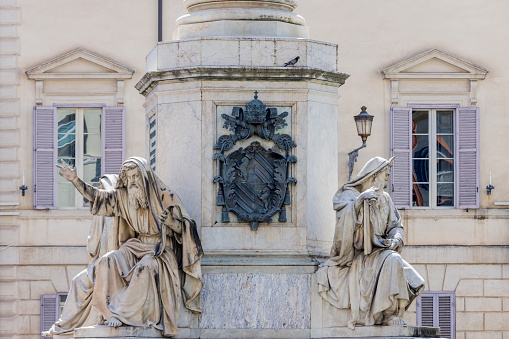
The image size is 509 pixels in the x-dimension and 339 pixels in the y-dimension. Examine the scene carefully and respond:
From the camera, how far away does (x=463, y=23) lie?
133ft

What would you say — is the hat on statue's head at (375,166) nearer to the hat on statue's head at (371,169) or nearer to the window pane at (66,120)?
the hat on statue's head at (371,169)

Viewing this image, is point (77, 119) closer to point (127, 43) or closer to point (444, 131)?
point (127, 43)

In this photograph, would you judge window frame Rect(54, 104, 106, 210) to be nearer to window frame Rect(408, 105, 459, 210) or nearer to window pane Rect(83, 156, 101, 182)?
window pane Rect(83, 156, 101, 182)

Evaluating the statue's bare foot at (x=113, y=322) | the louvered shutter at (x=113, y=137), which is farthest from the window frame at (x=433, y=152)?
the statue's bare foot at (x=113, y=322)

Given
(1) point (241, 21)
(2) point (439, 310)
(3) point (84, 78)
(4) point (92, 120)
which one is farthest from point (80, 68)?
(1) point (241, 21)

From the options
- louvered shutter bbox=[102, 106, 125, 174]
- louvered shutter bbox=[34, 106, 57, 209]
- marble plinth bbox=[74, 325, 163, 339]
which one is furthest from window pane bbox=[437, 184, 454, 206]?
marble plinth bbox=[74, 325, 163, 339]

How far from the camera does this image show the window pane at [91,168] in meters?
39.6

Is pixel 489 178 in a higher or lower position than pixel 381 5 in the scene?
lower

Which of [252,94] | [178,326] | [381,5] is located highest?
[381,5]

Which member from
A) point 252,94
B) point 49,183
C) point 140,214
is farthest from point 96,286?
point 49,183

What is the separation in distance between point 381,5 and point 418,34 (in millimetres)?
870

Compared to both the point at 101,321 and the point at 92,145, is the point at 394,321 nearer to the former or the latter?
the point at 101,321

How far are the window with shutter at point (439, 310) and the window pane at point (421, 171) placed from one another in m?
2.06

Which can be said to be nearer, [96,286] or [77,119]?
[96,286]
